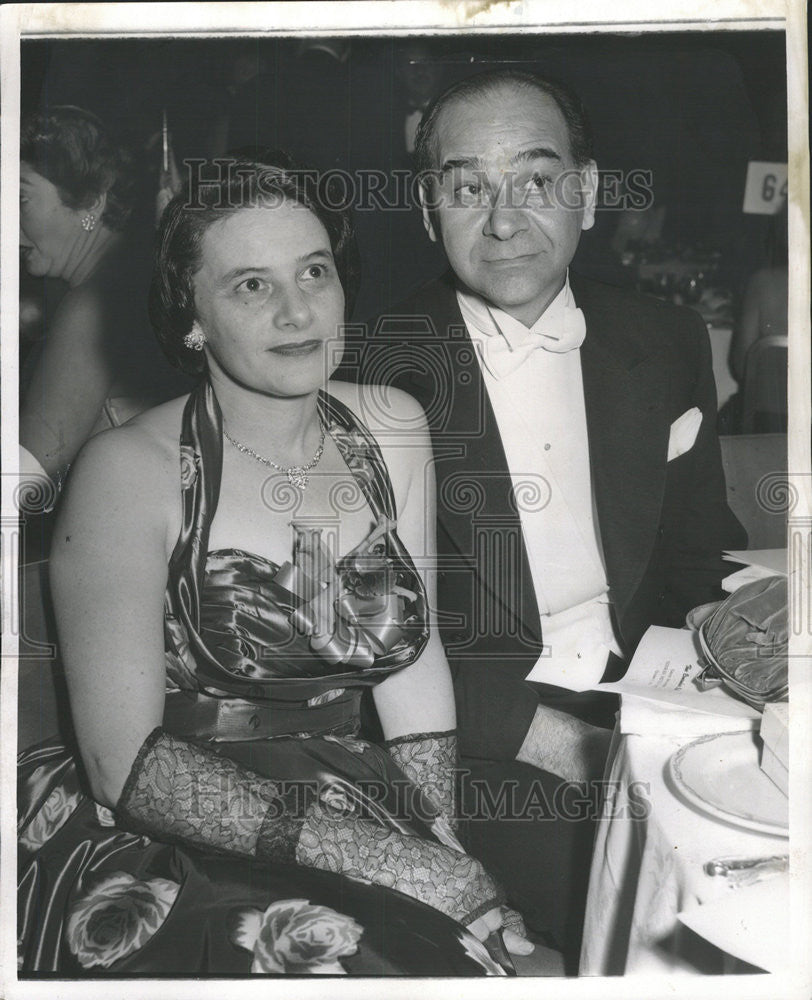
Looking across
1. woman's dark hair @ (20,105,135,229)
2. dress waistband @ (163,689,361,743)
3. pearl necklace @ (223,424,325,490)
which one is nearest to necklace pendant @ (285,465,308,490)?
pearl necklace @ (223,424,325,490)

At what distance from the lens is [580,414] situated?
4.98 feet

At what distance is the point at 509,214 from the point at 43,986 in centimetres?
138

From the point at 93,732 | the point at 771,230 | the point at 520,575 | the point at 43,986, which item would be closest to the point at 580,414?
the point at 520,575

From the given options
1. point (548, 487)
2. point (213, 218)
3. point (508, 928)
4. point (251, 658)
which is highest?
point (213, 218)

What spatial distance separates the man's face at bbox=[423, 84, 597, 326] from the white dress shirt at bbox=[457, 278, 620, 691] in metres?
0.07

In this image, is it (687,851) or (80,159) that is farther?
(80,159)

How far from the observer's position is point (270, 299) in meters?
1.42

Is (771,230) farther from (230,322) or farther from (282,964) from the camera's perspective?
(282,964)

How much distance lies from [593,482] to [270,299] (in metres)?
0.57

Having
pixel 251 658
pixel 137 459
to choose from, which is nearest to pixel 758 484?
pixel 251 658

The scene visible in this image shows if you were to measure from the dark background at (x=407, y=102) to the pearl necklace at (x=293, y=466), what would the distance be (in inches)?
8.9

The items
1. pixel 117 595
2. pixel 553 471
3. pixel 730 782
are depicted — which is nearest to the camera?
pixel 730 782

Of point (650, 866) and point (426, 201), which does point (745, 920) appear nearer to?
point (650, 866)

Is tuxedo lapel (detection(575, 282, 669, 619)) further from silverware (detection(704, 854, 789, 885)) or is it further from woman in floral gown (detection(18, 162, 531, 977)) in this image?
silverware (detection(704, 854, 789, 885))
